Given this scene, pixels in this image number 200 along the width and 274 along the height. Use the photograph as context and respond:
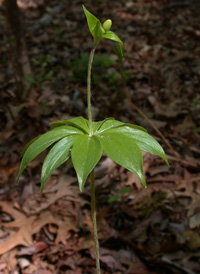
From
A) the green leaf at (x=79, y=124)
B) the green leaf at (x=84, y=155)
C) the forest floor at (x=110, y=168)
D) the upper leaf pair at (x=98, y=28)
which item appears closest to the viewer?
the green leaf at (x=84, y=155)

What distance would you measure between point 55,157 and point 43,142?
0.09 metres

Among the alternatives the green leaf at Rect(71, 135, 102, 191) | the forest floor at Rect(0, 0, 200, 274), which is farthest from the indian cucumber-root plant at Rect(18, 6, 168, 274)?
the forest floor at Rect(0, 0, 200, 274)

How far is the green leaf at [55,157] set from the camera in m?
1.00

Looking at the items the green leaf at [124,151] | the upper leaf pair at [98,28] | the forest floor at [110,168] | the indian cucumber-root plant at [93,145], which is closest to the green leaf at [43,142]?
the indian cucumber-root plant at [93,145]

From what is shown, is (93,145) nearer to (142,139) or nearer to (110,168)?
(142,139)

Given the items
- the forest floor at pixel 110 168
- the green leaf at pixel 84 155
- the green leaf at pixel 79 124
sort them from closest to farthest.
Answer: the green leaf at pixel 84 155
the green leaf at pixel 79 124
the forest floor at pixel 110 168

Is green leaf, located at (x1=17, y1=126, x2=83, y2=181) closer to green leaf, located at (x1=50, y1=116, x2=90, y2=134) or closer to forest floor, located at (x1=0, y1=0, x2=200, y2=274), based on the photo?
green leaf, located at (x1=50, y1=116, x2=90, y2=134)

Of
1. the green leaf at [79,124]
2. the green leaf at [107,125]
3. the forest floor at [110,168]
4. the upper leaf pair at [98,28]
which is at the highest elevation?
the upper leaf pair at [98,28]

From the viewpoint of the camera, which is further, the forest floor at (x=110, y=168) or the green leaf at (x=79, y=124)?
the forest floor at (x=110, y=168)

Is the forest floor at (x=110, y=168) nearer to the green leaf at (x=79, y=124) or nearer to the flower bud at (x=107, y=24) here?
the green leaf at (x=79, y=124)

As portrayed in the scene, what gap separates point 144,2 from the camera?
5500mm

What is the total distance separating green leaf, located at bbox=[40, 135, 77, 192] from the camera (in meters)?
1.00

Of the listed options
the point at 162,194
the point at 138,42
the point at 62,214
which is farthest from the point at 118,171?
the point at 138,42

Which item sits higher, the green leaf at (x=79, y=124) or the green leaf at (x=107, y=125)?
the green leaf at (x=79, y=124)
